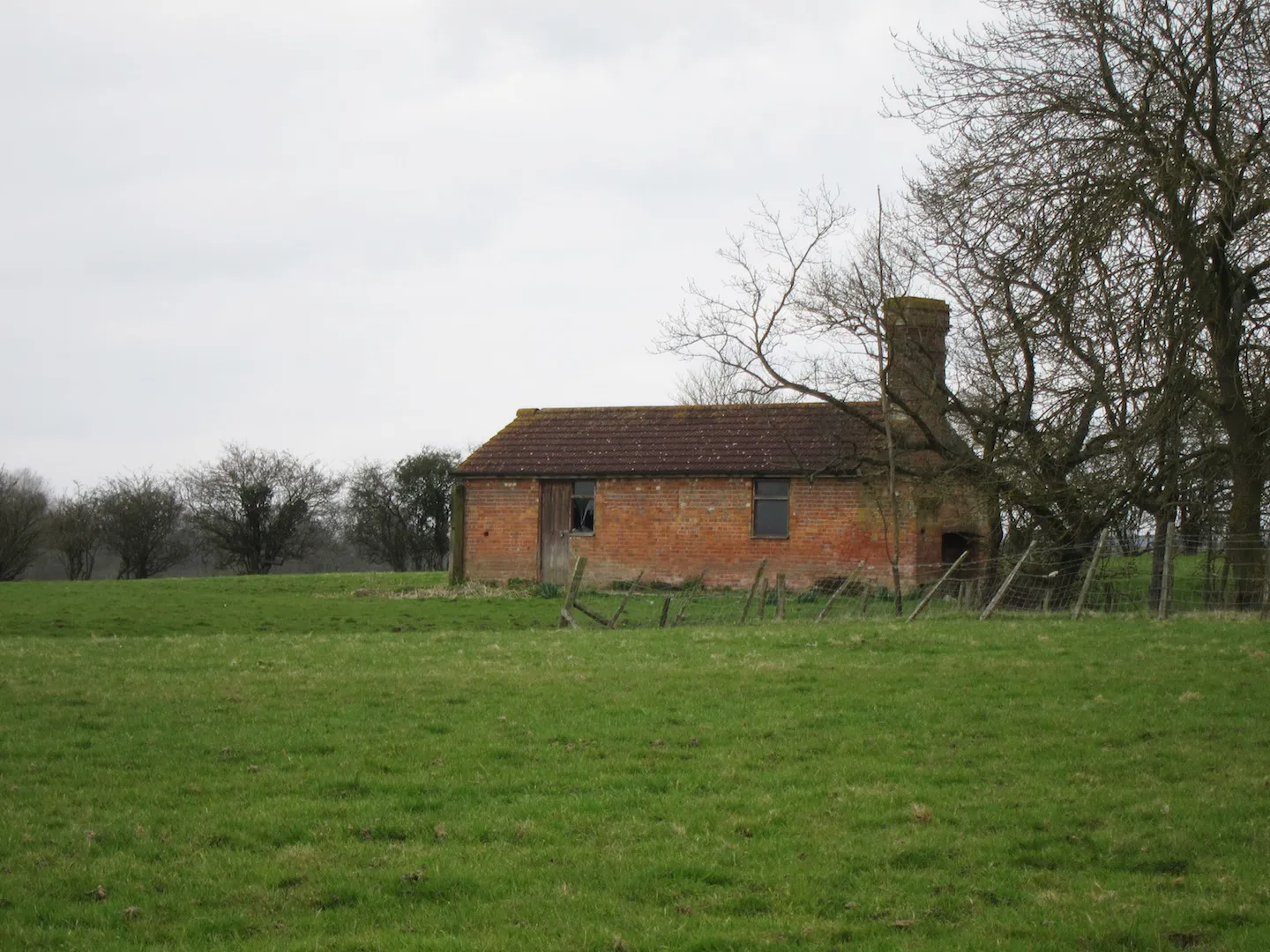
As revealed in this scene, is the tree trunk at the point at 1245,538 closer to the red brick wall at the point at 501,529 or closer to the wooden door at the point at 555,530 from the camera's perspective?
the wooden door at the point at 555,530

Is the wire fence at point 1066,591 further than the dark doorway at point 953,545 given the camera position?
No

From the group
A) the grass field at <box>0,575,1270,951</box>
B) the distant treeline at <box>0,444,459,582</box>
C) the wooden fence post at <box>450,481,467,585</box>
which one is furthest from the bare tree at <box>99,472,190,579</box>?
the grass field at <box>0,575,1270,951</box>

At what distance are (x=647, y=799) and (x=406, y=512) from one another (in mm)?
57611

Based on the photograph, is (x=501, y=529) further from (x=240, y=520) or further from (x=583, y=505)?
(x=240, y=520)

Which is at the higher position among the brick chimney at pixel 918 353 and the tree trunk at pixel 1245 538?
the brick chimney at pixel 918 353

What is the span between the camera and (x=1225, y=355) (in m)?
13.2

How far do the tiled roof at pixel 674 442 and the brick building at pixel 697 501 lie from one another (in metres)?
0.05

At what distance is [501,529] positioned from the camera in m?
34.9

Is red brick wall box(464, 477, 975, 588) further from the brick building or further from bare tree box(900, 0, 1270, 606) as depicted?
bare tree box(900, 0, 1270, 606)

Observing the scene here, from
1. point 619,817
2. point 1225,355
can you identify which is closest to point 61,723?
point 619,817

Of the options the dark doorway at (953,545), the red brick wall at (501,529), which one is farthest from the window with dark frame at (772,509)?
the red brick wall at (501,529)

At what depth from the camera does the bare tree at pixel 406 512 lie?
63.3 metres

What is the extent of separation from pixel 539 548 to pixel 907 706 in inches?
951

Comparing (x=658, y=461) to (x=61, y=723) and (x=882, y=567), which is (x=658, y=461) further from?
(x=61, y=723)
